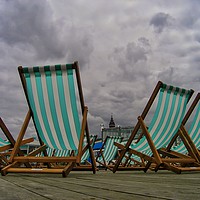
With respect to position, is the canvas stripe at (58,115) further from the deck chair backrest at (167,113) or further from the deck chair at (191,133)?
the deck chair at (191,133)

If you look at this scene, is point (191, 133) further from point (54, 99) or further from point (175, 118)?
point (54, 99)

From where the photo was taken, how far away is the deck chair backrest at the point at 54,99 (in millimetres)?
2600

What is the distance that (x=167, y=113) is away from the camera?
127 inches

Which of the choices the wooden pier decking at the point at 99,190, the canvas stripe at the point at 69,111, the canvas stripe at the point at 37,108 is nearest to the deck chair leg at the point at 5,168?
the canvas stripe at the point at 37,108

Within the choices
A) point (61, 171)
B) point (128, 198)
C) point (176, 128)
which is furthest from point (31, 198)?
point (176, 128)

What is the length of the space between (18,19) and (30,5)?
0.51 metres

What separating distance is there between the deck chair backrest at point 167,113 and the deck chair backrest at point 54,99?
3.44 ft

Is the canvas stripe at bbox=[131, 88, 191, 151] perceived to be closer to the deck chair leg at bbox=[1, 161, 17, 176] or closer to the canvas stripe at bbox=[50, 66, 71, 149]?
the canvas stripe at bbox=[50, 66, 71, 149]

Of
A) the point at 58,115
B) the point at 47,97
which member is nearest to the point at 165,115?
the point at 58,115

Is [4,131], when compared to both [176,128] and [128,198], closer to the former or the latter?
[176,128]

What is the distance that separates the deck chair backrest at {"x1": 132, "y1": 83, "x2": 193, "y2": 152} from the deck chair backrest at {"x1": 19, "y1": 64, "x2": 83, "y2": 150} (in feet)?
3.44

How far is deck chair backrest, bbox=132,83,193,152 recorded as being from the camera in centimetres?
318

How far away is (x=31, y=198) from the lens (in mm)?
792

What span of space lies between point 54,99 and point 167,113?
143cm
